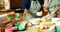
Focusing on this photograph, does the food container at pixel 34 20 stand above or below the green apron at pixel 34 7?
below

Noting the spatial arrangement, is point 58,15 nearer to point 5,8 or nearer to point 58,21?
point 58,21

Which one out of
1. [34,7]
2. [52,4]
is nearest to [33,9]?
[34,7]

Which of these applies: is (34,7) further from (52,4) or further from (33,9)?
(52,4)

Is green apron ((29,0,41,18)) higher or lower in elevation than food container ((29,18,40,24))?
higher

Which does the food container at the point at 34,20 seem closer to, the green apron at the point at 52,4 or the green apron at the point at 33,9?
the green apron at the point at 33,9

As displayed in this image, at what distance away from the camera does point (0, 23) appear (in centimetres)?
98

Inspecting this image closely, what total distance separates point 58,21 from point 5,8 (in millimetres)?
453

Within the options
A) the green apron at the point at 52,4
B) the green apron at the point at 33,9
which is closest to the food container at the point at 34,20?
the green apron at the point at 33,9

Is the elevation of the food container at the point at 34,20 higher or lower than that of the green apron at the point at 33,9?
lower

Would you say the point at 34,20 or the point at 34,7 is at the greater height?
the point at 34,7

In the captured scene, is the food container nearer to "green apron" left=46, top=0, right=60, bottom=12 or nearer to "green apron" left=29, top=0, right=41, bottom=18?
"green apron" left=29, top=0, right=41, bottom=18

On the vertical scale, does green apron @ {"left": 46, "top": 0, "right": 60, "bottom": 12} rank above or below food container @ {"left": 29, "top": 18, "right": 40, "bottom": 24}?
above

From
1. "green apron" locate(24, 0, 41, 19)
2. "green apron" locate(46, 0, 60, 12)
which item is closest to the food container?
"green apron" locate(24, 0, 41, 19)

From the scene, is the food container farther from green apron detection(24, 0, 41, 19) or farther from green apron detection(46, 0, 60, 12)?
green apron detection(46, 0, 60, 12)
